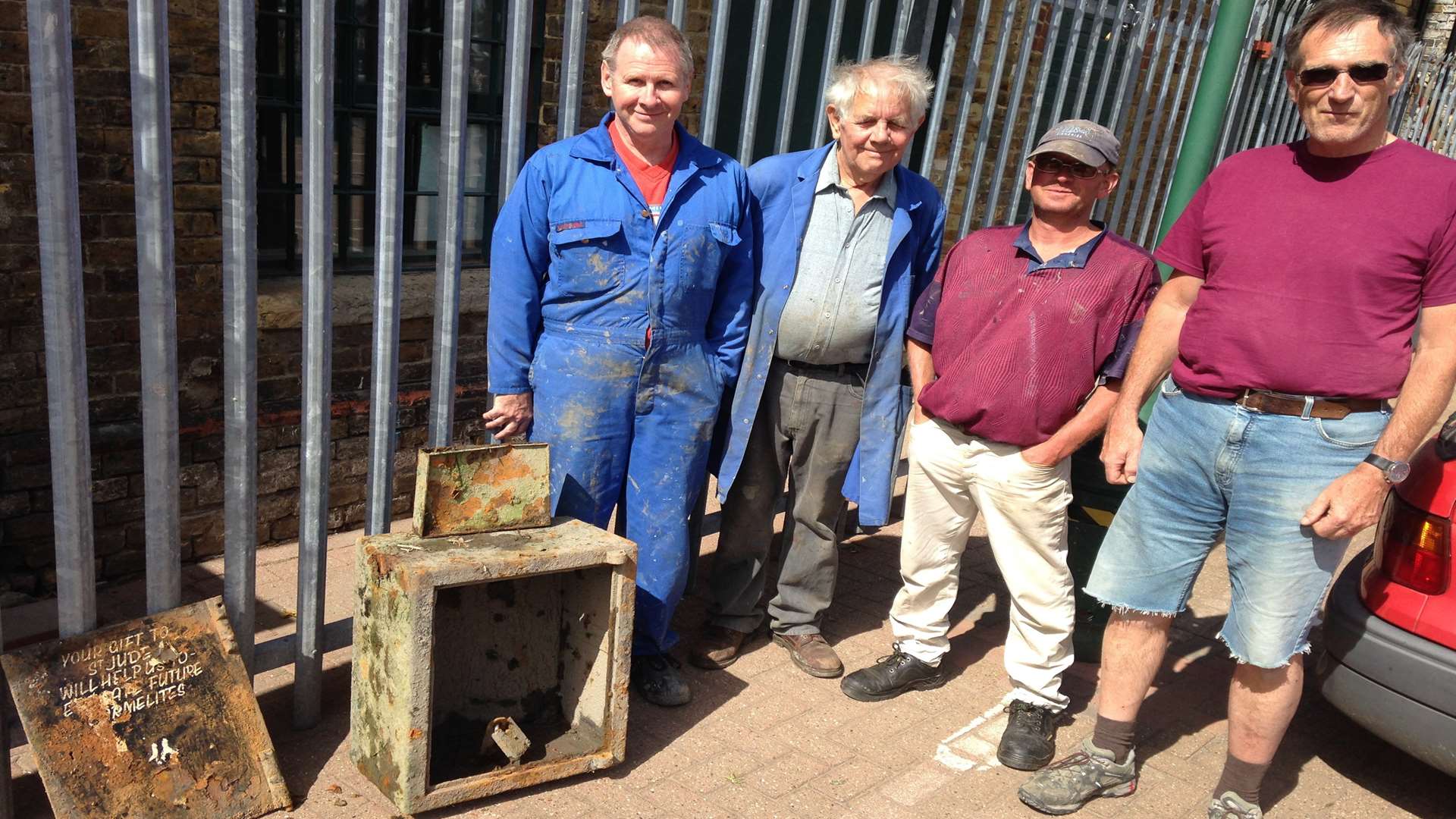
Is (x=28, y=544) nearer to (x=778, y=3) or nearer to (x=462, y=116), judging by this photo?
(x=462, y=116)

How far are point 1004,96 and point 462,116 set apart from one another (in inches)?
170

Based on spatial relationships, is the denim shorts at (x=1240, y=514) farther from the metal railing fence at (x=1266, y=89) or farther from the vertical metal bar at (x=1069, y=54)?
the metal railing fence at (x=1266, y=89)

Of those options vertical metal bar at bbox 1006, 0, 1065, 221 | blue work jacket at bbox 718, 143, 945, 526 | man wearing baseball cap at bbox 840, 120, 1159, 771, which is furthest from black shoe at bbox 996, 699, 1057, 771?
vertical metal bar at bbox 1006, 0, 1065, 221

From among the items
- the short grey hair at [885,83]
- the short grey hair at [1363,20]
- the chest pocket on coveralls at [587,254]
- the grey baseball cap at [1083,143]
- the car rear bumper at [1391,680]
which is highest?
the short grey hair at [1363,20]

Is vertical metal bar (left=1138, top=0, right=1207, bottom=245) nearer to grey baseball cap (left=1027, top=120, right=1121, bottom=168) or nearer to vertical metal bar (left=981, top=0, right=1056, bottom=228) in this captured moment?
vertical metal bar (left=981, top=0, right=1056, bottom=228)

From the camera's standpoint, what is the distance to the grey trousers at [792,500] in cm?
379

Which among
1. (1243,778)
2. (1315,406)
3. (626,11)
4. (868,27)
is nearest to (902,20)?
(868,27)

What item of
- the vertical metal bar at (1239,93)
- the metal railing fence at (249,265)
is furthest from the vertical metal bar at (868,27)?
the vertical metal bar at (1239,93)

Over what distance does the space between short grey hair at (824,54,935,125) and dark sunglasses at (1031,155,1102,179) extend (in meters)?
0.40

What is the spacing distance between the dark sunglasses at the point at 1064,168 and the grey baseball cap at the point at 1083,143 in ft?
0.10

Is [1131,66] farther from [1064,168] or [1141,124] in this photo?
[1064,168]

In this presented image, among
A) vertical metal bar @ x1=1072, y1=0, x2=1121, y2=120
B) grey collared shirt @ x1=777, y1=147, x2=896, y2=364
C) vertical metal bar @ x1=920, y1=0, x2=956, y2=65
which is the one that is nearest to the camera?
grey collared shirt @ x1=777, y1=147, x2=896, y2=364

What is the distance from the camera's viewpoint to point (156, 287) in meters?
2.75

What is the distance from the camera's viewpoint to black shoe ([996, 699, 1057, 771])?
3561 millimetres
